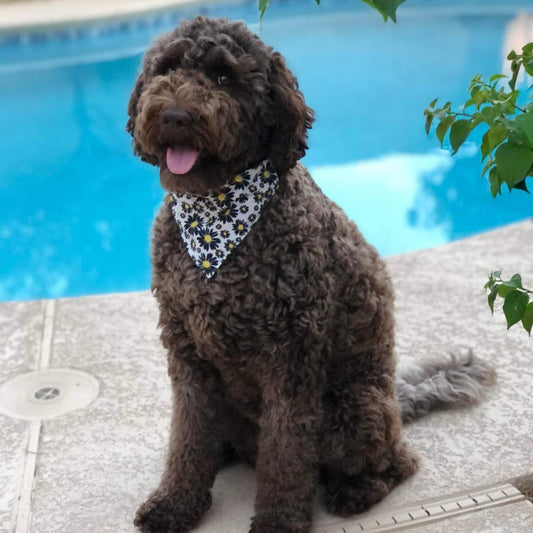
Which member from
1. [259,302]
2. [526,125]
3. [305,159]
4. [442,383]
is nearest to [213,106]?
[259,302]

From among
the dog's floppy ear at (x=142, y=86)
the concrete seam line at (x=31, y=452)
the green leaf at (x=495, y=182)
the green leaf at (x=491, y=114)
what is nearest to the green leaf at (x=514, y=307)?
the green leaf at (x=495, y=182)

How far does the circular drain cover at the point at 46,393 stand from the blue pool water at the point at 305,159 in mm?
2634

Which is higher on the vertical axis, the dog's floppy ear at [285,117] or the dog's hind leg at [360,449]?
the dog's floppy ear at [285,117]

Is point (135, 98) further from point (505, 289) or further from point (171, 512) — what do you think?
point (171, 512)

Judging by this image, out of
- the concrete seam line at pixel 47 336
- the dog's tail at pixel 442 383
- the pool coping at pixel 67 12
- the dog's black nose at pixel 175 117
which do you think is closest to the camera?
the dog's black nose at pixel 175 117

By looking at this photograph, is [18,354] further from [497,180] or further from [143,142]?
[497,180]

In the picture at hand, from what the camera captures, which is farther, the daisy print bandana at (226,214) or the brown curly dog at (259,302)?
the daisy print bandana at (226,214)

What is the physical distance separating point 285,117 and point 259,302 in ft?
1.89

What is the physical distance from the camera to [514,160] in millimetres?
1701

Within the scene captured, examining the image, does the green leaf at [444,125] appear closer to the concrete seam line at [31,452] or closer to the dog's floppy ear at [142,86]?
the dog's floppy ear at [142,86]

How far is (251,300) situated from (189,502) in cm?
81

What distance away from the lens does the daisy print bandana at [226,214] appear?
2391 mm

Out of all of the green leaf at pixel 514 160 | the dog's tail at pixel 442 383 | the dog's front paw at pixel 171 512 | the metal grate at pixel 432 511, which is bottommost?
the dog's front paw at pixel 171 512

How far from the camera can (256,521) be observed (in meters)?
2.57
